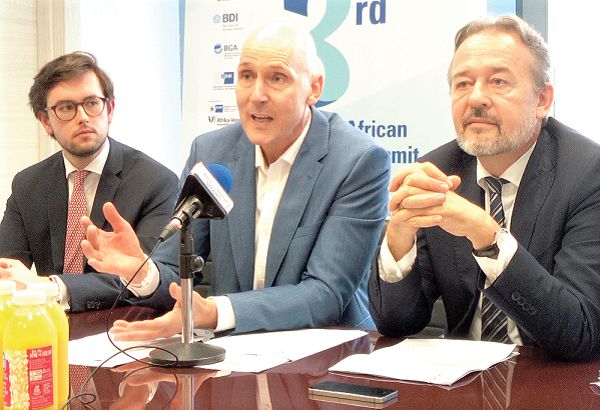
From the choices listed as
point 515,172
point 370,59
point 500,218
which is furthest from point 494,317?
point 370,59

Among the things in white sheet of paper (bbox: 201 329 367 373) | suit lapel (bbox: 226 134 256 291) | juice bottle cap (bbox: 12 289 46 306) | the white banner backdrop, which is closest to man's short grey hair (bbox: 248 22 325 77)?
suit lapel (bbox: 226 134 256 291)

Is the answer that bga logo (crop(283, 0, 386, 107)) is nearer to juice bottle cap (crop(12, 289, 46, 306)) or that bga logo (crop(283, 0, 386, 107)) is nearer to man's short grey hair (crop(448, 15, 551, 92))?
man's short grey hair (crop(448, 15, 551, 92))

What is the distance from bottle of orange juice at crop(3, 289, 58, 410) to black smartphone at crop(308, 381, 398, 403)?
0.49 metres

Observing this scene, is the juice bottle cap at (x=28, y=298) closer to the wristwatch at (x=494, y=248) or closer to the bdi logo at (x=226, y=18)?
the wristwatch at (x=494, y=248)

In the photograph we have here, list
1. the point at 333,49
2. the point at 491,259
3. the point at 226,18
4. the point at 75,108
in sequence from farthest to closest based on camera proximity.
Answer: the point at 226,18
the point at 333,49
the point at 75,108
the point at 491,259

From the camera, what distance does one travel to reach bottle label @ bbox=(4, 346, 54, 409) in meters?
1.39

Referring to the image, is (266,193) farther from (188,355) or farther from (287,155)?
(188,355)

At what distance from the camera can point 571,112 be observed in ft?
12.5

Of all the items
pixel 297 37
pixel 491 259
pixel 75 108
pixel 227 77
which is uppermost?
pixel 227 77

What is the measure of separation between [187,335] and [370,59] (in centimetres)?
270

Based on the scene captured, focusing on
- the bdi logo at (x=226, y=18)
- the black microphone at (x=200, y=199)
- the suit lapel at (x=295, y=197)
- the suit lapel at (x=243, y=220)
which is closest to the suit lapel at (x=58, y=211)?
the suit lapel at (x=243, y=220)

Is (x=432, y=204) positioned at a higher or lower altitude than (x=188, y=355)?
higher

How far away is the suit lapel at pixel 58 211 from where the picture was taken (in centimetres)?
306

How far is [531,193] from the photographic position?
2170mm
